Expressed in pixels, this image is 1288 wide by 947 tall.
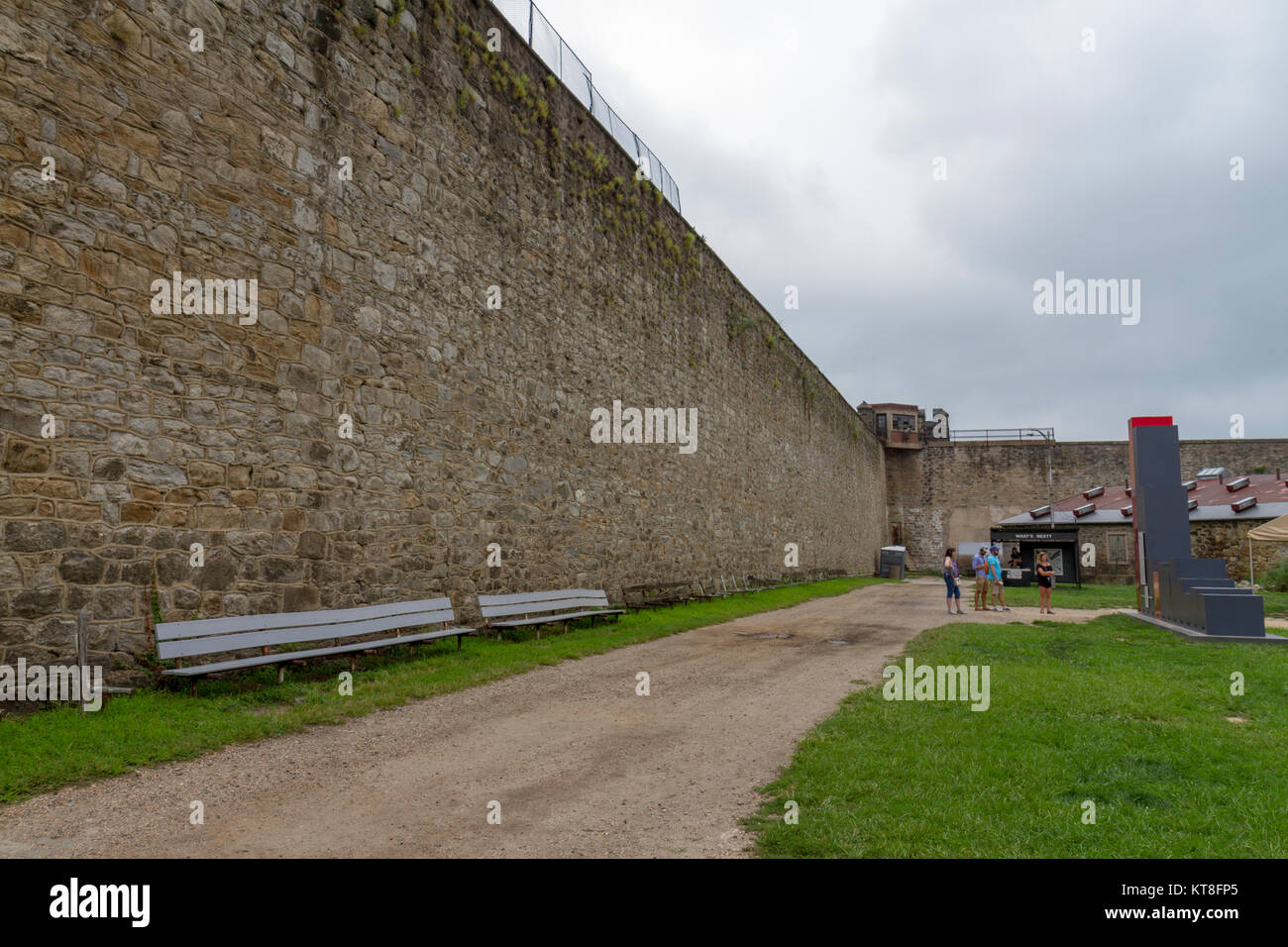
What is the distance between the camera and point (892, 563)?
37.6 metres

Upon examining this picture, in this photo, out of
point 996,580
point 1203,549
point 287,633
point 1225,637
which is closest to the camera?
point 287,633

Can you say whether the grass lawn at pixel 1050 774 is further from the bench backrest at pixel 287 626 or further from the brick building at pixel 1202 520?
the brick building at pixel 1202 520

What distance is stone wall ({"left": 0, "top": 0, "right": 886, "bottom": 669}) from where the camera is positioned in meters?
6.12

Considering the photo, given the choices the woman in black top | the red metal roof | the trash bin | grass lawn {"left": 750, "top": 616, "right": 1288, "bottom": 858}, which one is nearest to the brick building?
the red metal roof

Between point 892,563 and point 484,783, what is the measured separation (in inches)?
1387

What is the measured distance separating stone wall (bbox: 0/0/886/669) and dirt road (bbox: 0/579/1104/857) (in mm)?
2261

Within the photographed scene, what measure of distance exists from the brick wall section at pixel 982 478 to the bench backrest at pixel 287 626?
42.4 metres

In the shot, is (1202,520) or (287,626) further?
(1202,520)

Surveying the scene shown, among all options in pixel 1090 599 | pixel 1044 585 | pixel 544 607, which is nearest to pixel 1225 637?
pixel 1044 585

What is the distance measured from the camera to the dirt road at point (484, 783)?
3.71 meters

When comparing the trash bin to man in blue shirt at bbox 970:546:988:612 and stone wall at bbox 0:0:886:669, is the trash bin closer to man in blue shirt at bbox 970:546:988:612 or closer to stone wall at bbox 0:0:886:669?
man in blue shirt at bbox 970:546:988:612

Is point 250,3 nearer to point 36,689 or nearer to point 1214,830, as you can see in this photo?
point 36,689

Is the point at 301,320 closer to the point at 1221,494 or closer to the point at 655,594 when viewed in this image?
the point at 655,594
